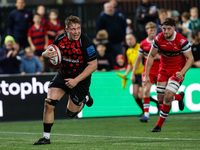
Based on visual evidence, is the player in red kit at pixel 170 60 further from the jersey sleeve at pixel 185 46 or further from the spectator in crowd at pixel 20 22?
the spectator in crowd at pixel 20 22

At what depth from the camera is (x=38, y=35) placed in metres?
14.4

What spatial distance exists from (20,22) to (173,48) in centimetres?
753

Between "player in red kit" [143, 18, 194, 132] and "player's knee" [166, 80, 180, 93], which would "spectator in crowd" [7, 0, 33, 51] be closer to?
"player in red kit" [143, 18, 194, 132]

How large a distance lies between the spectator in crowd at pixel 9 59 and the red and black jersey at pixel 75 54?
6025 millimetres

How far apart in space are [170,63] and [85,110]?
178 inches

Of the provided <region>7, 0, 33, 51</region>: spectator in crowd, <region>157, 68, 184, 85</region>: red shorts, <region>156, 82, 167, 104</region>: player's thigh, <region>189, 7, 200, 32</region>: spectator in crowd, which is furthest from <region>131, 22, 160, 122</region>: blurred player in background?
<region>7, 0, 33, 51</region>: spectator in crowd

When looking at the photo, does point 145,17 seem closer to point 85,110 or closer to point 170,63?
point 85,110

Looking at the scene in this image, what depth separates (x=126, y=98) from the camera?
12.7m

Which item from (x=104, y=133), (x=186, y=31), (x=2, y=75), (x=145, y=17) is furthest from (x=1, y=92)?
(x=186, y=31)

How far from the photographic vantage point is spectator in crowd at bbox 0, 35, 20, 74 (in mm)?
13117

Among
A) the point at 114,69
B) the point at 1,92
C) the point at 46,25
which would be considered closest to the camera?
the point at 1,92

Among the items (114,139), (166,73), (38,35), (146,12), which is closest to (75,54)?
(114,139)

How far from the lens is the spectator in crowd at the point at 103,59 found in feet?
44.5

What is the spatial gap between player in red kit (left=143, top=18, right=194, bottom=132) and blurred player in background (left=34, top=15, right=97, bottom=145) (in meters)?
1.78
